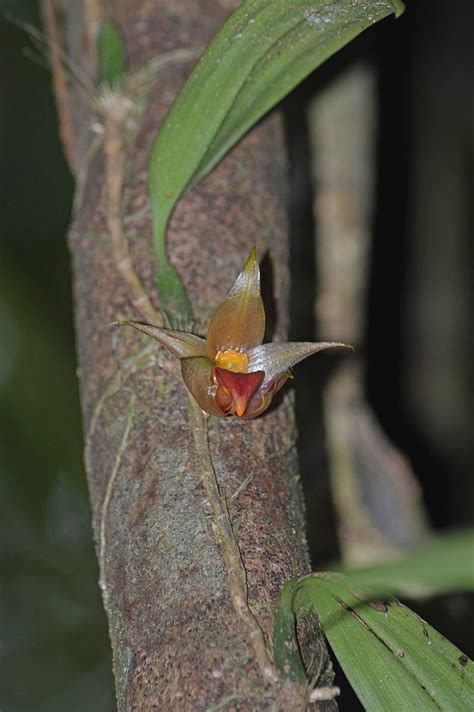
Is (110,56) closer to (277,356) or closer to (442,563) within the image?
(277,356)

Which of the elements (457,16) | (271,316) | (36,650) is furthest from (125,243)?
(457,16)

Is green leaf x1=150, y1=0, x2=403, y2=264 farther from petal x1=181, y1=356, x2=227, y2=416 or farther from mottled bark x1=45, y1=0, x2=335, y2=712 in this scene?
petal x1=181, y1=356, x2=227, y2=416

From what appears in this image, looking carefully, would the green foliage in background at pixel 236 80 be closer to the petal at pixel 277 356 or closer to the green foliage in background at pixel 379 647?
the petal at pixel 277 356

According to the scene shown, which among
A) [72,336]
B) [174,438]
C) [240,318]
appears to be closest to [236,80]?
[240,318]

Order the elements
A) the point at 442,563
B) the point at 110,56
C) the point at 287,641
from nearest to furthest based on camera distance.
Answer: the point at 442,563 < the point at 287,641 < the point at 110,56

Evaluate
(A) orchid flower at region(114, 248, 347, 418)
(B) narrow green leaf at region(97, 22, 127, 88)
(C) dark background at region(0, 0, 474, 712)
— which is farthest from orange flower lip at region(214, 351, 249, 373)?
(C) dark background at region(0, 0, 474, 712)

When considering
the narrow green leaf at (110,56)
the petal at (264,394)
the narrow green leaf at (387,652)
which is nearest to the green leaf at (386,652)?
the narrow green leaf at (387,652)
